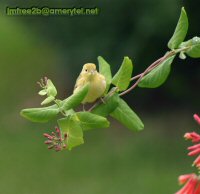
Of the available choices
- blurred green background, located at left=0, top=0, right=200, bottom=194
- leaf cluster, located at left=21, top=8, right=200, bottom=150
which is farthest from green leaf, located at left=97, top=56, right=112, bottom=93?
blurred green background, located at left=0, top=0, right=200, bottom=194

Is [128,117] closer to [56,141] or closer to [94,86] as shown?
[94,86]

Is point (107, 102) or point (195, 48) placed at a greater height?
point (195, 48)

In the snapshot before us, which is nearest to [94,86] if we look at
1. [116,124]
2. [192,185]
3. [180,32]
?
[180,32]

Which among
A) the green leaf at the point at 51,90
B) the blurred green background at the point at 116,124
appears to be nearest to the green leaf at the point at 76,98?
the green leaf at the point at 51,90

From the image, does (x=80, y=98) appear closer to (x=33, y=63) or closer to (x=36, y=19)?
(x=36, y=19)

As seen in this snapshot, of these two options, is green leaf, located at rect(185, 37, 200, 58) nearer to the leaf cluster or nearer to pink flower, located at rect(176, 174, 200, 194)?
the leaf cluster

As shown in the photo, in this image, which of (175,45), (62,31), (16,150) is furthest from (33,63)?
(175,45)

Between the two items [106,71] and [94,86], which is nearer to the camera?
[94,86]
